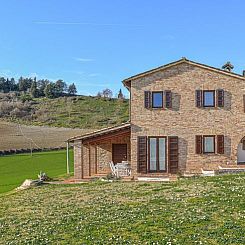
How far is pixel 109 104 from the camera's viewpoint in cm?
12681

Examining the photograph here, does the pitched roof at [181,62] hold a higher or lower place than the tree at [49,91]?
lower

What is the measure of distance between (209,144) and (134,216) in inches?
593

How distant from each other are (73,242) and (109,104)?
385 ft

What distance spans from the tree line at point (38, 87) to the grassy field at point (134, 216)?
432 feet

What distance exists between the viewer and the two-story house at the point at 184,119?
85.9ft

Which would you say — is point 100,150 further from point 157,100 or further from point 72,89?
point 72,89

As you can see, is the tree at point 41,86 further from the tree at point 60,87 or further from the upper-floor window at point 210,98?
the upper-floor window at point 210,98

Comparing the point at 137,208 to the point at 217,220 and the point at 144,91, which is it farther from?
the point at 144,91

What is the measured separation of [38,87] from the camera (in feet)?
528

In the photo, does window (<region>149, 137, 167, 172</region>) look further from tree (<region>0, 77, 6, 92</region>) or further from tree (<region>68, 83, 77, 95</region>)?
tree (<region>0, 77, 6, 92</region>)

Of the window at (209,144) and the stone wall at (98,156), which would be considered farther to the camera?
the stone wall at (98,156)

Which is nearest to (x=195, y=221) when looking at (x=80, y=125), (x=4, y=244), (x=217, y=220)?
(x=217, y=220)

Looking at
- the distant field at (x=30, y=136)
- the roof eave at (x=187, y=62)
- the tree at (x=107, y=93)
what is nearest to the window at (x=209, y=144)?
the roof eave at (x=187, y=62)

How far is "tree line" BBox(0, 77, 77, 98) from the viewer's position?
15050 cm
